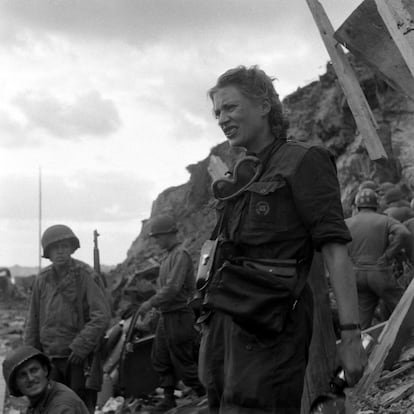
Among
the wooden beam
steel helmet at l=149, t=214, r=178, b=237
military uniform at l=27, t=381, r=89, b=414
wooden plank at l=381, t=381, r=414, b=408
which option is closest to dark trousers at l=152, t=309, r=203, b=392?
steel helmet at l=149, t=214, r=178, b=237

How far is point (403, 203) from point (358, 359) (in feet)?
24.4

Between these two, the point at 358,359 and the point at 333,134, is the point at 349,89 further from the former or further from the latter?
the point at 333,134

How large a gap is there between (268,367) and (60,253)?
3986mm

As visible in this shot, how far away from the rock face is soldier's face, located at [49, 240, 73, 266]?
5.95 m

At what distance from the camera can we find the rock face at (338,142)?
47.9ft

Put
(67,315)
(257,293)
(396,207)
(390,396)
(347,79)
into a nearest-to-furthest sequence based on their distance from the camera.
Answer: (257,293), (390,396), (347,79), (67,315), (396,207)

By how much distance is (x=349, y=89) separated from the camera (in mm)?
6004

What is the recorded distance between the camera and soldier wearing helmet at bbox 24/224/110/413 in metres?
6.38

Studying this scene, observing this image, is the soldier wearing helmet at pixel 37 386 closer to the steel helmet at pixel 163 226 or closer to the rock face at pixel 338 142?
the steel helmet at pixel 163 226

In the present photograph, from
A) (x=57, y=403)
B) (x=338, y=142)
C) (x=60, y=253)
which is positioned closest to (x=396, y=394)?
(x=57, y=403)

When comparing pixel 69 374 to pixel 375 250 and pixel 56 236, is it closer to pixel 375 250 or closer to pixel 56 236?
pixel 56 236

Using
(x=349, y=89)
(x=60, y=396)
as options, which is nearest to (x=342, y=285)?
(x=60, y=396)

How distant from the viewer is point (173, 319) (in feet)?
26.6

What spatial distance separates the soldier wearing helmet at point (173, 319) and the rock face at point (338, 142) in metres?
4.18
